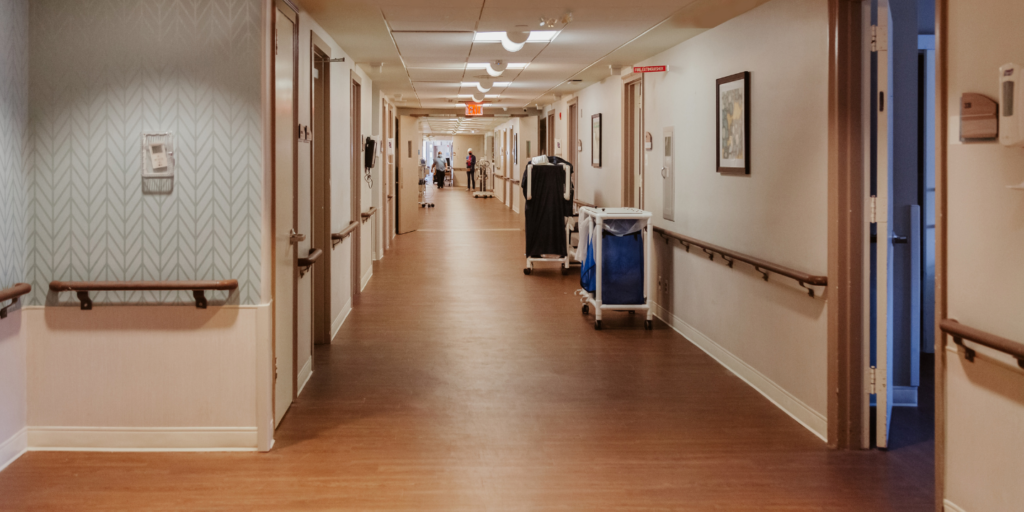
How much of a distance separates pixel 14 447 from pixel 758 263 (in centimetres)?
407

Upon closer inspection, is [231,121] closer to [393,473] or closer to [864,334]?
[393,473]

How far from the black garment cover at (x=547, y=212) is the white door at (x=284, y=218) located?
18.1 feet

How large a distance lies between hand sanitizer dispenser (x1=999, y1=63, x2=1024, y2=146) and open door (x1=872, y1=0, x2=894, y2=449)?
1.44 meters

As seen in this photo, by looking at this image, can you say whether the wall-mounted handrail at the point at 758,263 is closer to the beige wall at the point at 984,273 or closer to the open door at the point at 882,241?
the open door at the point at 882,241

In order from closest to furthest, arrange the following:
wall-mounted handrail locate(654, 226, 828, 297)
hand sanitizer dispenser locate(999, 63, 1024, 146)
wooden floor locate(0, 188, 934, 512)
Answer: hand sanitizer dispenser locate(999, 63, 1024, 146)
wooden floor locate(0, 188, 934, 512)
wall-mounted handrail locate(654, 226, 828, 297)

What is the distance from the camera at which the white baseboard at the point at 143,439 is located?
3.91m

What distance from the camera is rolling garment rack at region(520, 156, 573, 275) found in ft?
32.5

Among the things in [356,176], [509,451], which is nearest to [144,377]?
[509,451]

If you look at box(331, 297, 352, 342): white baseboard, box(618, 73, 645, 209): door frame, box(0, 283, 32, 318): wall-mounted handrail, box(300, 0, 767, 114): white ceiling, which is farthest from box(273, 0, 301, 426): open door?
box(618, 73, 645, 209): door frame

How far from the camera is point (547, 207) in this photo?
32.9 ft

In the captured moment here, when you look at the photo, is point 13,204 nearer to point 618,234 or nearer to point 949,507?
point 949,507

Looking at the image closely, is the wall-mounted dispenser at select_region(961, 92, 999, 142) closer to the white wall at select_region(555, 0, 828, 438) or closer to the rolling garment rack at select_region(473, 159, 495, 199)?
the white wall at select_region(555, 0, 828, 438)

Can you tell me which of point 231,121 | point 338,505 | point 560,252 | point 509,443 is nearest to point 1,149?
point 231,121

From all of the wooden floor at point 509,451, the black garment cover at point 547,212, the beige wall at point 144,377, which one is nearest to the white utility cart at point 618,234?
the wooden floor at point 509,451
